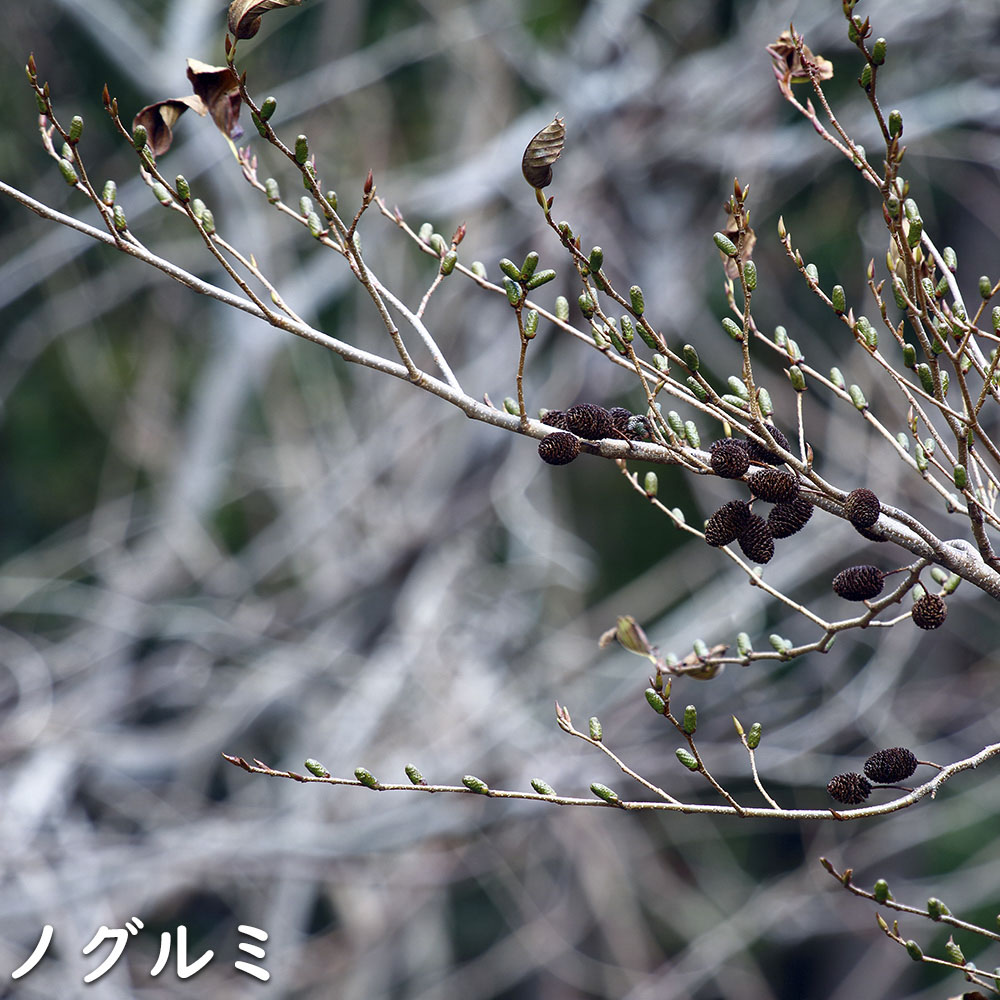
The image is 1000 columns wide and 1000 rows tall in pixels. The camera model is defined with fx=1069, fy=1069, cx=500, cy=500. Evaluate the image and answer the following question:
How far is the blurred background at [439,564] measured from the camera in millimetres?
3607

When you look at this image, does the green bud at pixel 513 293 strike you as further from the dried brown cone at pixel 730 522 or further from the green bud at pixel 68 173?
the green bud at pixel 68 173

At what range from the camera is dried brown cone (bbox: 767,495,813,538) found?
873mm

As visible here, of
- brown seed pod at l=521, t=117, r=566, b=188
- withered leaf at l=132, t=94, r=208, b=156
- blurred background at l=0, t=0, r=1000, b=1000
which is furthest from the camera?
blurred background at l=0, t=0, r=1000, b=1000

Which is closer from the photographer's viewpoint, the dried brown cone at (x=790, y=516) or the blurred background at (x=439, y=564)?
the dried brown cone at (x=790, y=516)

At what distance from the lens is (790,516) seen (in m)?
0.88

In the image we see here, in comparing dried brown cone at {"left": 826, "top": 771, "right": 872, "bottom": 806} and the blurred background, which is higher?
the blurred background

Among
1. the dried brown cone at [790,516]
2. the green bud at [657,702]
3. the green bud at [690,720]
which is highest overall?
the dried brown cone at [790,516]

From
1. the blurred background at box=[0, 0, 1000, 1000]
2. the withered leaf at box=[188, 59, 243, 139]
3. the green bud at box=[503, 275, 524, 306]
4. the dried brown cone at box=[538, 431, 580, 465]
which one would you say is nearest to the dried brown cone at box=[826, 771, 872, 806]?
the dried brown cone at box=[538, 431, 580, 465]

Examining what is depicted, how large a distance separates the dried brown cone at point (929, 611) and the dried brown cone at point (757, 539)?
137mm

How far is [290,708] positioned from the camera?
4.00m

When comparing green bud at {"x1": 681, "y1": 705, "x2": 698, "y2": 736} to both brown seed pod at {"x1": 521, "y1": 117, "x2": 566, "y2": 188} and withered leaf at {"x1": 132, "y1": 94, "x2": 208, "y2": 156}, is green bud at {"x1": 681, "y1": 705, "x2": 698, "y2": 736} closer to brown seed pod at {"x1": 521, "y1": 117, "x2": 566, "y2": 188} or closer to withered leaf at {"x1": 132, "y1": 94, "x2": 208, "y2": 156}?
brown seed pod at {"x1": 521, "y1": 117, "x2": 566, "y2": 188}

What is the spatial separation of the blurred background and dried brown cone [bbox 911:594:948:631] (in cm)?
224

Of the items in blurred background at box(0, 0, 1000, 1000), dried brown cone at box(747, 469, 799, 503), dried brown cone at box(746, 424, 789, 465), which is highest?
blurred background at box(0, 0, 1000, 1000)

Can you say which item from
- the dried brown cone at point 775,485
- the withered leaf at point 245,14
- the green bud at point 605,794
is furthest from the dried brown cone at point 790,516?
the withered leaf at point 245,14
